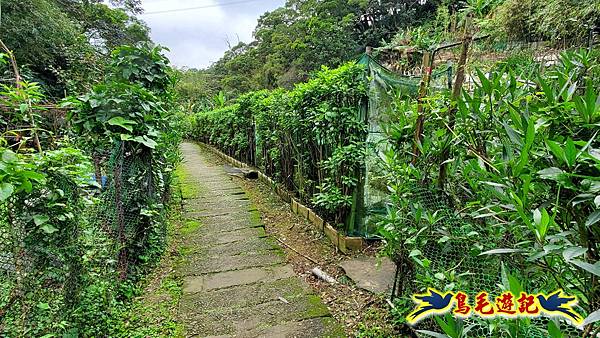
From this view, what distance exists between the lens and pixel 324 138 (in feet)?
12.1

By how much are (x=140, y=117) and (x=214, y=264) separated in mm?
1551

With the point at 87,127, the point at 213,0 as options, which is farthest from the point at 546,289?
the point at 213,0

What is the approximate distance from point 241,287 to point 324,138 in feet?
5.79

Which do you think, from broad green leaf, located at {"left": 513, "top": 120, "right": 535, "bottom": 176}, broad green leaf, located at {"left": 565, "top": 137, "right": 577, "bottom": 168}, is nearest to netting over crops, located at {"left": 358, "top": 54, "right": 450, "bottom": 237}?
broad green leaf, located at {"left": 513, "top": 120, "right": 535, "bottom": 176}

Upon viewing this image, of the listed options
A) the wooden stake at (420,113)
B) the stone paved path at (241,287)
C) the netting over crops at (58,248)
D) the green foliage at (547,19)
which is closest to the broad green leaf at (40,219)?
the netting over crops at (58,248)

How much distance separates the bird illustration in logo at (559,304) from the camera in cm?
91

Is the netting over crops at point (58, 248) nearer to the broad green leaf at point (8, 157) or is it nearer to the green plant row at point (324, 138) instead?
the broad green leaf at point (8, 157)

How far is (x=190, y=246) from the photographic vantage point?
374 cm

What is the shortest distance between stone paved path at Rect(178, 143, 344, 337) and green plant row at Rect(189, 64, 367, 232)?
82 cm

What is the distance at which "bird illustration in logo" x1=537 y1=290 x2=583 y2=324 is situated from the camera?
911 millimetres

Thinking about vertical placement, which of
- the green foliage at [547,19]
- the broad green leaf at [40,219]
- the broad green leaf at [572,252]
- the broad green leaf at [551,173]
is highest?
the green foliage at [547,19]

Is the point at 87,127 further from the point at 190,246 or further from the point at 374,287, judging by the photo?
the point at 374,287

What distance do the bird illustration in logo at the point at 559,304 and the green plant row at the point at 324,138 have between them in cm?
244

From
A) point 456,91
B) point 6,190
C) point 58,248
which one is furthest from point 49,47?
point 456,91
